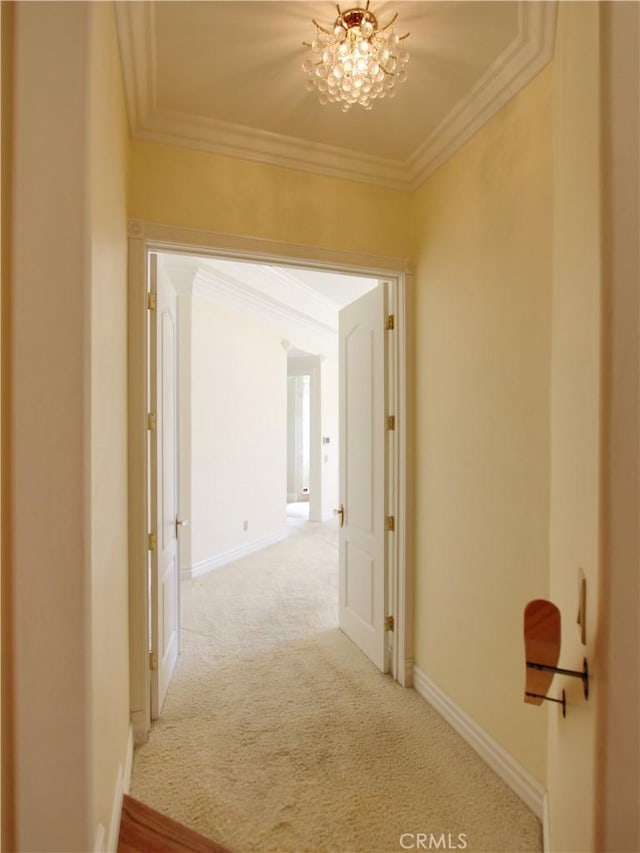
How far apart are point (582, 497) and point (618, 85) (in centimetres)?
63

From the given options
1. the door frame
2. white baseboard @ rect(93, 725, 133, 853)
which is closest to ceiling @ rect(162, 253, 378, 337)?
the door frame

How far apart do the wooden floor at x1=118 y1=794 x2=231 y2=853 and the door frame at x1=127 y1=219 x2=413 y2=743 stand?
0.52 metres

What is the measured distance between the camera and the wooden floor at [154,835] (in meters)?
1.42

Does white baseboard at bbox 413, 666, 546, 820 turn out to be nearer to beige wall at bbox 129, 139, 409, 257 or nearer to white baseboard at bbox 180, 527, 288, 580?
beige wall at bbox 129, 139, 409, 257

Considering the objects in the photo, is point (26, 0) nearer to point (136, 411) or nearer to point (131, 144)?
point (131, 144)

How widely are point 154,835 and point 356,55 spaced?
2.78 meters

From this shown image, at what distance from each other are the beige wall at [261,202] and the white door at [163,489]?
1.01ft

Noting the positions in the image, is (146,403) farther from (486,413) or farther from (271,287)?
(271,287)

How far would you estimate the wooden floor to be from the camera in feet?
4.67

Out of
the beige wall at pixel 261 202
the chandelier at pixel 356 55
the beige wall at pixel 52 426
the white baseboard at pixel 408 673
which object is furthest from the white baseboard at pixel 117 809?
the chandelier at pixel 356 55

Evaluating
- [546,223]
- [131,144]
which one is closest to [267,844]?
[546,223]

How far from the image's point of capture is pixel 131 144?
80.7 inches

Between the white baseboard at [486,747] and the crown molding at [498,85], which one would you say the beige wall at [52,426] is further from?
the white baseboard at [486,747]

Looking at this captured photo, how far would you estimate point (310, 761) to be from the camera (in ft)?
6.40
